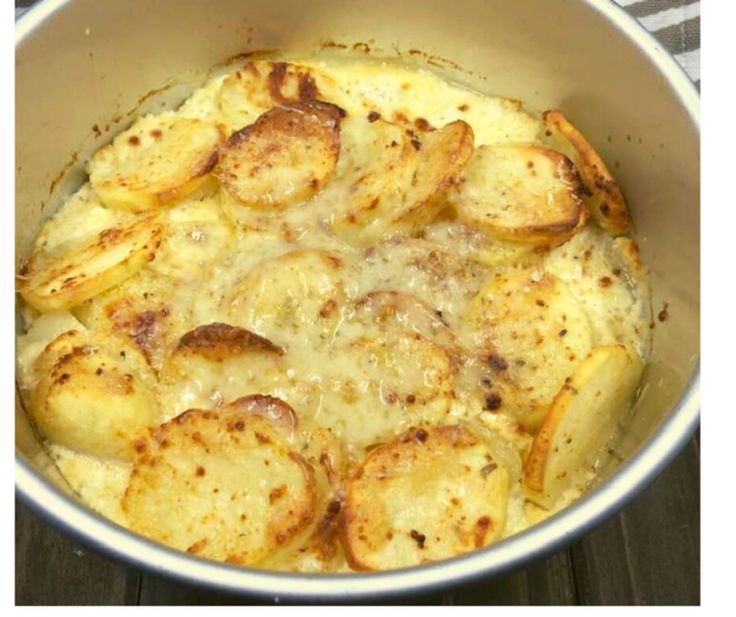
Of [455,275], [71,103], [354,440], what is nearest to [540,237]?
[455,275]

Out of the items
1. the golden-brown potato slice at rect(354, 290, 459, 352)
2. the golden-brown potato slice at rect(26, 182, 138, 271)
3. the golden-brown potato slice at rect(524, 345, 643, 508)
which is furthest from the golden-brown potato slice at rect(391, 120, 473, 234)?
the golden-brown potato slice at rect(26, 182, 138, 271)

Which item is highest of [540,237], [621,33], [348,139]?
[621,33]

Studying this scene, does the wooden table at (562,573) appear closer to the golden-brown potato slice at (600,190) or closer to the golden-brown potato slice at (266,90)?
the golden-brown potato slice at (600,190)

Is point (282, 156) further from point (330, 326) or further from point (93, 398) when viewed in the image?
point (93, 398)

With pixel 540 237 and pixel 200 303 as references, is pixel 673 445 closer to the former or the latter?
pixel 540 237

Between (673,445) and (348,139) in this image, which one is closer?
(673,445)

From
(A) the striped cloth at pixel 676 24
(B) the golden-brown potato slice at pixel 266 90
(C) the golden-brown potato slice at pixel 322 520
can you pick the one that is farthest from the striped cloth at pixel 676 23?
(C) the golden-brown potato slice at pixel 322 520
